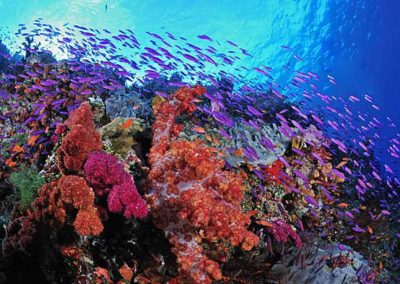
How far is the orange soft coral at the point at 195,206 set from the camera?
12.3ft

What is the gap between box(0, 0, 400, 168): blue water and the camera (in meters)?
47.5

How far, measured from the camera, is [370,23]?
47.2 meters

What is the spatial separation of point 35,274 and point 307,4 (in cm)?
5396

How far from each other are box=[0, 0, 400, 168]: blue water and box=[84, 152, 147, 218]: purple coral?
4882cm

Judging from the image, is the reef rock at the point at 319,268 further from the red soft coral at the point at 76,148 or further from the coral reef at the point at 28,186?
the coral reef at the point at 28,186

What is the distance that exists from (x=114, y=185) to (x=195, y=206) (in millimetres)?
1079

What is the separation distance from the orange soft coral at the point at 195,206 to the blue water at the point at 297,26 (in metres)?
48.8

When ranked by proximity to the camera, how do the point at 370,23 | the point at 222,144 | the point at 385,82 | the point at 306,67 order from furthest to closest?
the point at 306,67, the point at 385,82, the point at 370,23, the point at 222,144

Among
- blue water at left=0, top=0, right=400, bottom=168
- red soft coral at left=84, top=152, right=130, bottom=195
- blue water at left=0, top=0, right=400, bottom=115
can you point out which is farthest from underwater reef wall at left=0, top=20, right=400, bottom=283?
blue water at left=0, top=0, right=400, bottom=115

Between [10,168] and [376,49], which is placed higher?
[376,49]

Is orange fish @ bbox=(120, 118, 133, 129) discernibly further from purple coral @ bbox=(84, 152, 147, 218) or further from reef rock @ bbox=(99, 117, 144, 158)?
purple coral @ bbox=(84, 152, 147, 218)

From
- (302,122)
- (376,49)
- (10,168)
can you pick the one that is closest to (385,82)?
(376,49)

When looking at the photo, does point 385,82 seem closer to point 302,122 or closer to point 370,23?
point 370,23

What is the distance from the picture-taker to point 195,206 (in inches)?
144
